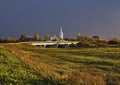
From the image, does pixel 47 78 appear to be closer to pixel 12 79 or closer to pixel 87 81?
pixel 12 79

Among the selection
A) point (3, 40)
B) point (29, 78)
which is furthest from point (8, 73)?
point (3, 40)

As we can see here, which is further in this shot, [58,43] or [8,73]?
[58,43]

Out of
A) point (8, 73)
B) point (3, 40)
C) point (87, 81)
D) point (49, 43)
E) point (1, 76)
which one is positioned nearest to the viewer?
point (87, 81)

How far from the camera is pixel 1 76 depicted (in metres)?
20.1

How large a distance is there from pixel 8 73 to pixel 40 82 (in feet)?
11.3

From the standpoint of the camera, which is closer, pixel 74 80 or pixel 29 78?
pixel 74 80

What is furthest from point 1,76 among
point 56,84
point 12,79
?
point 56,84

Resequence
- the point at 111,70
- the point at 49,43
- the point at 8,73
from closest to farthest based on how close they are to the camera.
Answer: the point at 8,73 → the point at 111,70 → the point at 49,43

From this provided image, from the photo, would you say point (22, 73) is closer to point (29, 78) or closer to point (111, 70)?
point (29, 78)

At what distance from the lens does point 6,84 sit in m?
17.8

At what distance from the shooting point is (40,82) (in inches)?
734

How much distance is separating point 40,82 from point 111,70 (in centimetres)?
1846

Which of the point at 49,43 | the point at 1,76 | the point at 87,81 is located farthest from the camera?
the point at 49,43

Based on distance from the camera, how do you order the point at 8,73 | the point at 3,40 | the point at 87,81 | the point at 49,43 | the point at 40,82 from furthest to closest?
the point at 3,40, the point at 49,43, the point at 8,73, the point at 40,82, the point at 87,81
